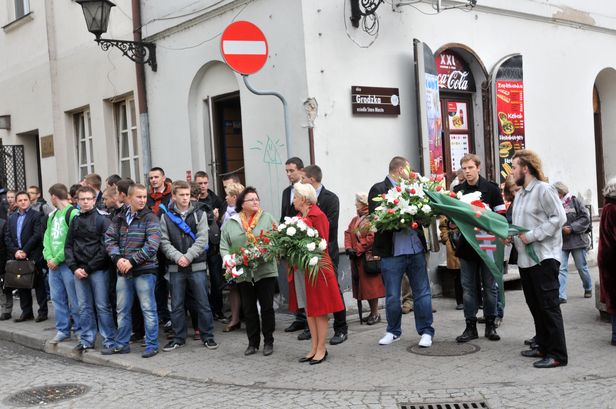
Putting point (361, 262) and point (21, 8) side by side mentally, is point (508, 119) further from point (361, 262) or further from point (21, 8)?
point (21, 8)

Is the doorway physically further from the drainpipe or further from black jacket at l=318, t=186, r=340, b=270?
black jacket at l=318, t=186, r=340, b=270

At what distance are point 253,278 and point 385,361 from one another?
1.60 meters

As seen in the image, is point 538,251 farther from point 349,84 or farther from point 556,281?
point 349,84

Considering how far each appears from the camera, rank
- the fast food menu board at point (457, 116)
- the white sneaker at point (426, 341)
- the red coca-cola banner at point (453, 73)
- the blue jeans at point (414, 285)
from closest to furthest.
→ the white sneaker at point (426, 341) < the blue jeans at point (414, 285) < the red coca-cola banner at point (453, 73) < the fast food menu board at point (457, 116)

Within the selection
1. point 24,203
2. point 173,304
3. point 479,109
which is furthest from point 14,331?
point 479,109

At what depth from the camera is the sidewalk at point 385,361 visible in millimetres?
6230

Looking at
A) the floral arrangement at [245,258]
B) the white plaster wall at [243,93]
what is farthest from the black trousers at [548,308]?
the white plaster wall at [243,93]

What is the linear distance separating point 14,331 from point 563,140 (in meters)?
9.14

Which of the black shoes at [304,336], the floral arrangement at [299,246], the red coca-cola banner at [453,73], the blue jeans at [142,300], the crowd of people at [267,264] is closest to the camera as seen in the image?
the crowd of people at [267,264]

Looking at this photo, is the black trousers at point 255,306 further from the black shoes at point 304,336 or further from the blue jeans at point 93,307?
the blue jeans at point 93,307

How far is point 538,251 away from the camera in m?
6.50

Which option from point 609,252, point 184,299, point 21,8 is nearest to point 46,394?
point 184,299

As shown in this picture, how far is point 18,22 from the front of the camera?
51.7ft

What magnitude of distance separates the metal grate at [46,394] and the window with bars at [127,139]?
6.51m
